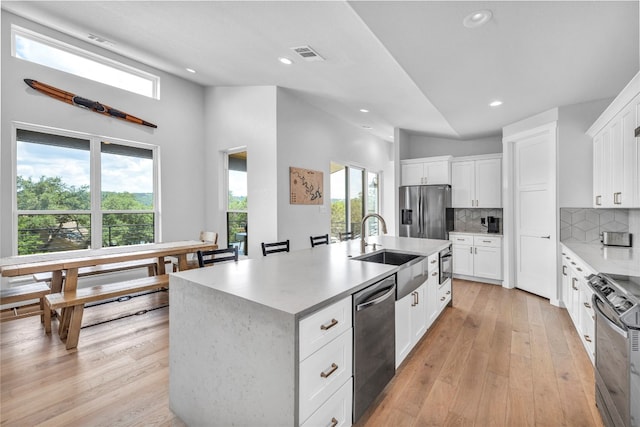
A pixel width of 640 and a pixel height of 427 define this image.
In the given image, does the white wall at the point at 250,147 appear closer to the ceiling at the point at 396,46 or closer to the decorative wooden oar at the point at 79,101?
the ceiling at the point at 396,46

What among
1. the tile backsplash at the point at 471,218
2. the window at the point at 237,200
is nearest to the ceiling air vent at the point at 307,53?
the window at the point at 237,200

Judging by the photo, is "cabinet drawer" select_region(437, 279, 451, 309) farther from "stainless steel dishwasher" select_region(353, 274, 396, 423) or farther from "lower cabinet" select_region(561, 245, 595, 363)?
"stainless steel dishwasher" select_region(353, 274, 396, 423)

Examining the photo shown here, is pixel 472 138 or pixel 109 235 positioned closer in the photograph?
pixel 109 235

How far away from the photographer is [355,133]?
20.0ft

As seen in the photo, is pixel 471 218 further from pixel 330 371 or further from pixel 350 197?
pixel 330 371

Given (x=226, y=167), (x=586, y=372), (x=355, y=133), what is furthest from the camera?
(x=355, y=133)

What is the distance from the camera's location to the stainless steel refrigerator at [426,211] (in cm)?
508

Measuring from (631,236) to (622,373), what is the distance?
8.18ft

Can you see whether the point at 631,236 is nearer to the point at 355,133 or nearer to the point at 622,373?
the point at 622,373

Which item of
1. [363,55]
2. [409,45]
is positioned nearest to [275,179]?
[363,55]

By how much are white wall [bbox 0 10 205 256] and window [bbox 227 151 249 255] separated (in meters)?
0.61

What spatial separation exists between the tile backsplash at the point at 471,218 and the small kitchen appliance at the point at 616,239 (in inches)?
79.9

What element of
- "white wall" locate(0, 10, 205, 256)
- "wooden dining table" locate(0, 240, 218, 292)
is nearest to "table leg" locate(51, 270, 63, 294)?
"wooden dining table" locate(0, 240, 218, 292)

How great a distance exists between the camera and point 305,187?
4.73 m
